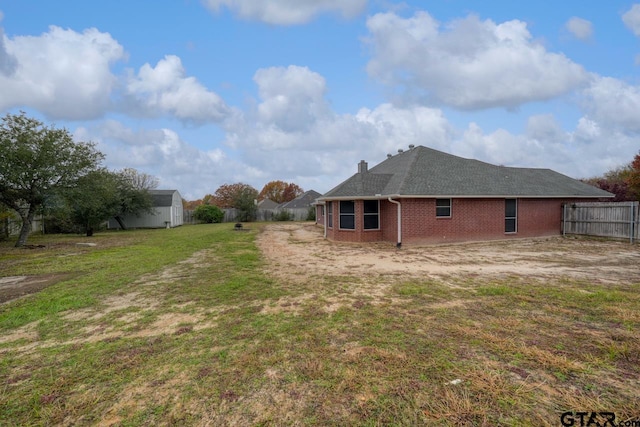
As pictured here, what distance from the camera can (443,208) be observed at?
45.5ft

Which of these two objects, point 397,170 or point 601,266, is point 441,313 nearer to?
point 601,266

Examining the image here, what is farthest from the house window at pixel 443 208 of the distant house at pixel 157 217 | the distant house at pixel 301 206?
the distant house at pixel 157 217

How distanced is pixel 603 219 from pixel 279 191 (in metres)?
67.6

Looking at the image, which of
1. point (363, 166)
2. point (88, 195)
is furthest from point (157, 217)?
point (363, 166)

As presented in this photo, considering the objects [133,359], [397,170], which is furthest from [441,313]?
[397,170]

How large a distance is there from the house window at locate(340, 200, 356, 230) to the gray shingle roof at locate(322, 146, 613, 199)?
0.53 metres

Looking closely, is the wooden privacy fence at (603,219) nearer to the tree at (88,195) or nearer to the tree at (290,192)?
the tree at (88,195)

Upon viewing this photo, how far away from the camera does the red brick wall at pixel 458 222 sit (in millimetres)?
13492

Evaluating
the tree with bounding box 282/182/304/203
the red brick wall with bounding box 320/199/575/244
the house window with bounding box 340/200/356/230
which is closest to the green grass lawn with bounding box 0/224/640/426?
the red brick wall with bounding box 320/199/575/244

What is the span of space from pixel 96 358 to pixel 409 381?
338cm

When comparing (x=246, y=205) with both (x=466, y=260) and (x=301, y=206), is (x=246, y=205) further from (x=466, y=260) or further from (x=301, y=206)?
(x=466, y=260)

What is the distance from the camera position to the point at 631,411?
248 centimetres

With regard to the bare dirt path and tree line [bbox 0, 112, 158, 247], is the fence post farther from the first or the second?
tree line [bbox 0, 112, 158, 247]

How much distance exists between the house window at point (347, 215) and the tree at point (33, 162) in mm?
13506
